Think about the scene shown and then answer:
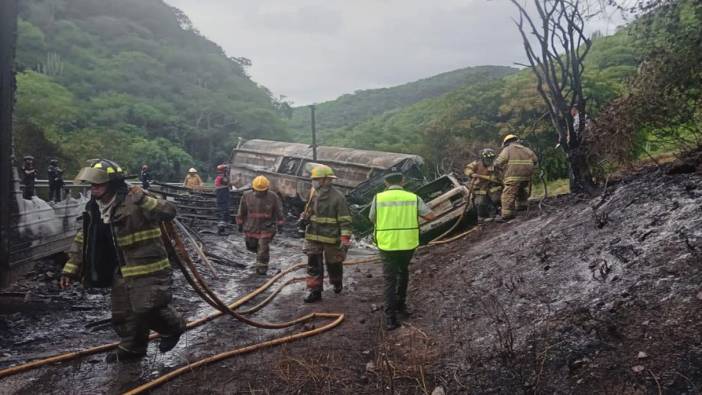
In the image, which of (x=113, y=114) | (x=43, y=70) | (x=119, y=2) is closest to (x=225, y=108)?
(x=113, y=114)

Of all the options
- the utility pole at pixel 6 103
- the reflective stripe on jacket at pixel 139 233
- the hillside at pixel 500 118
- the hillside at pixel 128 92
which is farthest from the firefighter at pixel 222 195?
the reflective stripe on jacket at pixel 139 233

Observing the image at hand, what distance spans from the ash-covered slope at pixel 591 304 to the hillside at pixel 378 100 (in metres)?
46.4

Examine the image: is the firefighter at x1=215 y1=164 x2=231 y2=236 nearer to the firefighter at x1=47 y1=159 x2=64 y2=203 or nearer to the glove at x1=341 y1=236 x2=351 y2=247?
the firefighter at x1=47 y1=159 x2=64 y2=203

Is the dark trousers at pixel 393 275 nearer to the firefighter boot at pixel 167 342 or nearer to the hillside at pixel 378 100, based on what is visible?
the firefighter boot at pixel 167 342

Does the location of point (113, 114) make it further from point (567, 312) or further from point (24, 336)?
point (567, 312)

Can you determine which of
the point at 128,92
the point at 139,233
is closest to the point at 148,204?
the point at 139,233

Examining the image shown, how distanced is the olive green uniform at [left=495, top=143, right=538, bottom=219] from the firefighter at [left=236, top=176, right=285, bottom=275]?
3.68 metres

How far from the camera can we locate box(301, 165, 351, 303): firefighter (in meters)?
6.09

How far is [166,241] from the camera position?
4113 mm

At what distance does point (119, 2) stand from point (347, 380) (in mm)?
69164

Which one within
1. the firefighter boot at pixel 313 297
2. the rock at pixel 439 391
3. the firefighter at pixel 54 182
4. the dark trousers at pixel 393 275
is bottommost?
the firefighter boot at pixel 313 297

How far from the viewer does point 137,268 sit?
3746 millimetres

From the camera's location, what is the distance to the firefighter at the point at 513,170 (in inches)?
313

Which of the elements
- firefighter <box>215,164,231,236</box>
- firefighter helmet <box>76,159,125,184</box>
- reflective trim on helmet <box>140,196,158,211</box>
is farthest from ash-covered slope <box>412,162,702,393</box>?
firefighter <box>215,164,231,236</box>
